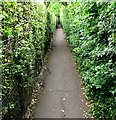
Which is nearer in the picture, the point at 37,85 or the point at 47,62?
the point at 37,85

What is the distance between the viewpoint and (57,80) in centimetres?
630

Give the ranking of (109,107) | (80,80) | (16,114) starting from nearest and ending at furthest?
(16,114) < (109,107) < (80,80)

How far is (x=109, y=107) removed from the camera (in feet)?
10.8

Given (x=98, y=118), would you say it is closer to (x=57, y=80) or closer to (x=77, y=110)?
(x=77, y=110)

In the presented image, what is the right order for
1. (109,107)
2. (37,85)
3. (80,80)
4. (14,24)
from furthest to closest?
(80,80) < (37,85) < (109,107) < (14,24)

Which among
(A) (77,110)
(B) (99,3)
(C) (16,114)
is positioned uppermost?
(B) (99,3)

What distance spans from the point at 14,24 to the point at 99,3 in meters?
2.27

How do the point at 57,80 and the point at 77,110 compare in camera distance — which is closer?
the point at 77,110

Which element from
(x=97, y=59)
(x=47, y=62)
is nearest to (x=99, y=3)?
(x=97, y=59)

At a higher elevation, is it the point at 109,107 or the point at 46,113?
the point at 109,107

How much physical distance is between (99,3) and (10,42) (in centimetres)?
251

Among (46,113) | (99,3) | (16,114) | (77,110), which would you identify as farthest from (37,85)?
(99,3)

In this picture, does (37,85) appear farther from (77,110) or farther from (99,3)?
(99,3)

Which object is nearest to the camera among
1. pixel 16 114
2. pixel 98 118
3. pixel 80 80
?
pixel 16 114
